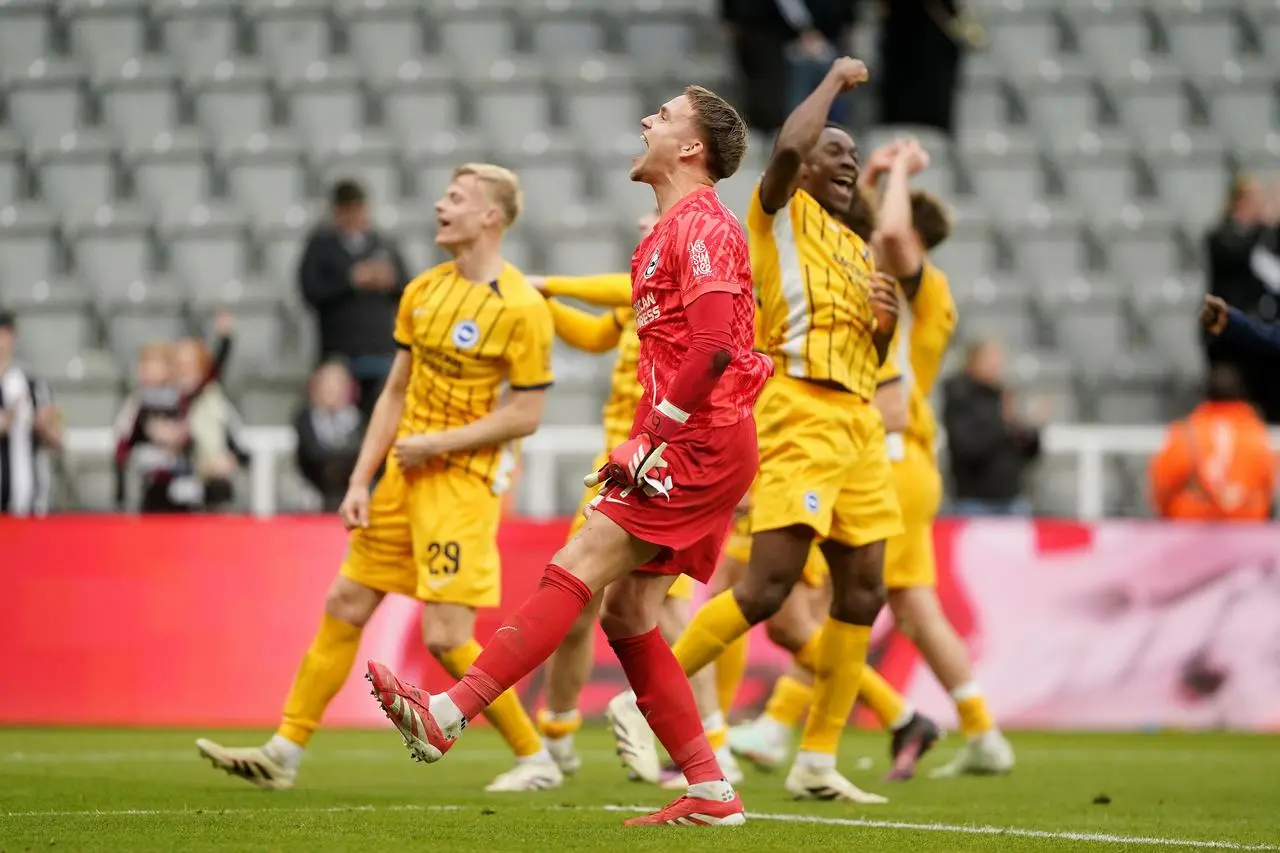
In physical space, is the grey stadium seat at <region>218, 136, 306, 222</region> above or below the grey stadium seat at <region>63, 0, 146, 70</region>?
below

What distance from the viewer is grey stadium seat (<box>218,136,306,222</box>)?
14.7m

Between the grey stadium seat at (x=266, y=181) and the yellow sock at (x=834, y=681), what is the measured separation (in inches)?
350

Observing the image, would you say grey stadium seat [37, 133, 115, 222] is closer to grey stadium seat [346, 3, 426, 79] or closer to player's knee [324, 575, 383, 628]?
grey stadium seat [346, 3, 426, 79]

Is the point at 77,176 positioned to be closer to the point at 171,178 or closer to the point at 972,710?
the point at 171,178

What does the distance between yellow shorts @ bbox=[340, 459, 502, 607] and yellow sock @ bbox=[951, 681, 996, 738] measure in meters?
2.30

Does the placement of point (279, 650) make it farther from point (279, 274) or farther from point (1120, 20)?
point (1120, 20)

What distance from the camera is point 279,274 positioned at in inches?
563

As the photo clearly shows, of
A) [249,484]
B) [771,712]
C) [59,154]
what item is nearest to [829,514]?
[771,712]

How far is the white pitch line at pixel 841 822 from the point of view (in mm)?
5461

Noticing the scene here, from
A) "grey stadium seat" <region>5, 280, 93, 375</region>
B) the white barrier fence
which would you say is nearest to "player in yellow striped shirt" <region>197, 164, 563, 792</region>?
the white barrier fence

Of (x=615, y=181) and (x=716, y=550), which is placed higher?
(x=615, y=181)

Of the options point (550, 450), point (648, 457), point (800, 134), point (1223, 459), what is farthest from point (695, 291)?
point (1223, 459)

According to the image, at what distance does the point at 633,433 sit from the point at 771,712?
119 inches

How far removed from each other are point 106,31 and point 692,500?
38.2 ft
